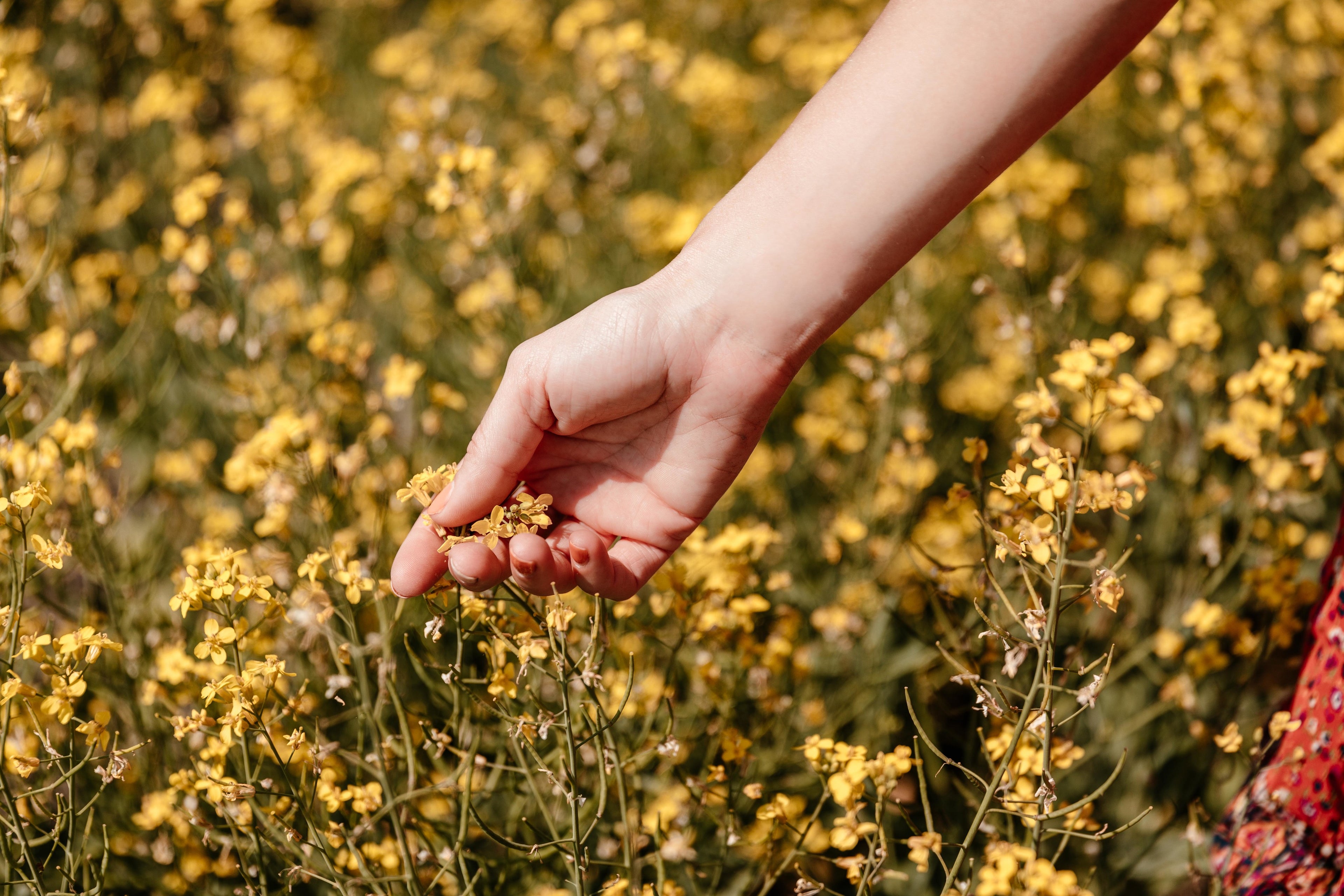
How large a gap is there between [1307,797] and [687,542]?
100 centimetres

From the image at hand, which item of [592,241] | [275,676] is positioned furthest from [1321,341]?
[275,676]

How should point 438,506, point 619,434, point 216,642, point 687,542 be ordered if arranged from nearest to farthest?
point 216,642 → point 438,506 → point 619,434 → point 687,542

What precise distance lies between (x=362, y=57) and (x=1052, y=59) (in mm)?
4377

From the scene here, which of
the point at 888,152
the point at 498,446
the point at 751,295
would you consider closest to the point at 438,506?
the point at 498,446

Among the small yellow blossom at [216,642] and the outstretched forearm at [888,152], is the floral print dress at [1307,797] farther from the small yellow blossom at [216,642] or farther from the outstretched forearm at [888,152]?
the small yellow blossom at [216,642]

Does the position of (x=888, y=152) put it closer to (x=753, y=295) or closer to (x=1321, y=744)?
(x=753, y=295)

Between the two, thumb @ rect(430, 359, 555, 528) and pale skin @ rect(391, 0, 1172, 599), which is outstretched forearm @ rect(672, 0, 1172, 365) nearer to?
pale skin @ rect(391, 0, 1172, 599)

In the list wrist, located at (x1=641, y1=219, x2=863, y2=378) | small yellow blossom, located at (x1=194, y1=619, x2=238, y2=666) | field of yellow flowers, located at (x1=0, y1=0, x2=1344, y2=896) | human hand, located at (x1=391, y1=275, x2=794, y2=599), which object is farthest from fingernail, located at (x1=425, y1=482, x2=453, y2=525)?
wrist, located at (x1=641, y1=219, x2=863, y2=378)

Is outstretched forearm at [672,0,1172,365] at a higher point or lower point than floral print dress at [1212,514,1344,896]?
higher

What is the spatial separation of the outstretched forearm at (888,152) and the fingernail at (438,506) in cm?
44

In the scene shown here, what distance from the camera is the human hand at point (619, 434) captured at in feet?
4.01

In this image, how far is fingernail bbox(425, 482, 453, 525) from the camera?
120 centimetres

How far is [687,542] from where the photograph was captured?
62.8 inches

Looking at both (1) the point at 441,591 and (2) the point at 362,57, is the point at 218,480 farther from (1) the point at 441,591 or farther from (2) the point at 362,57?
(2) the point at 362,57
